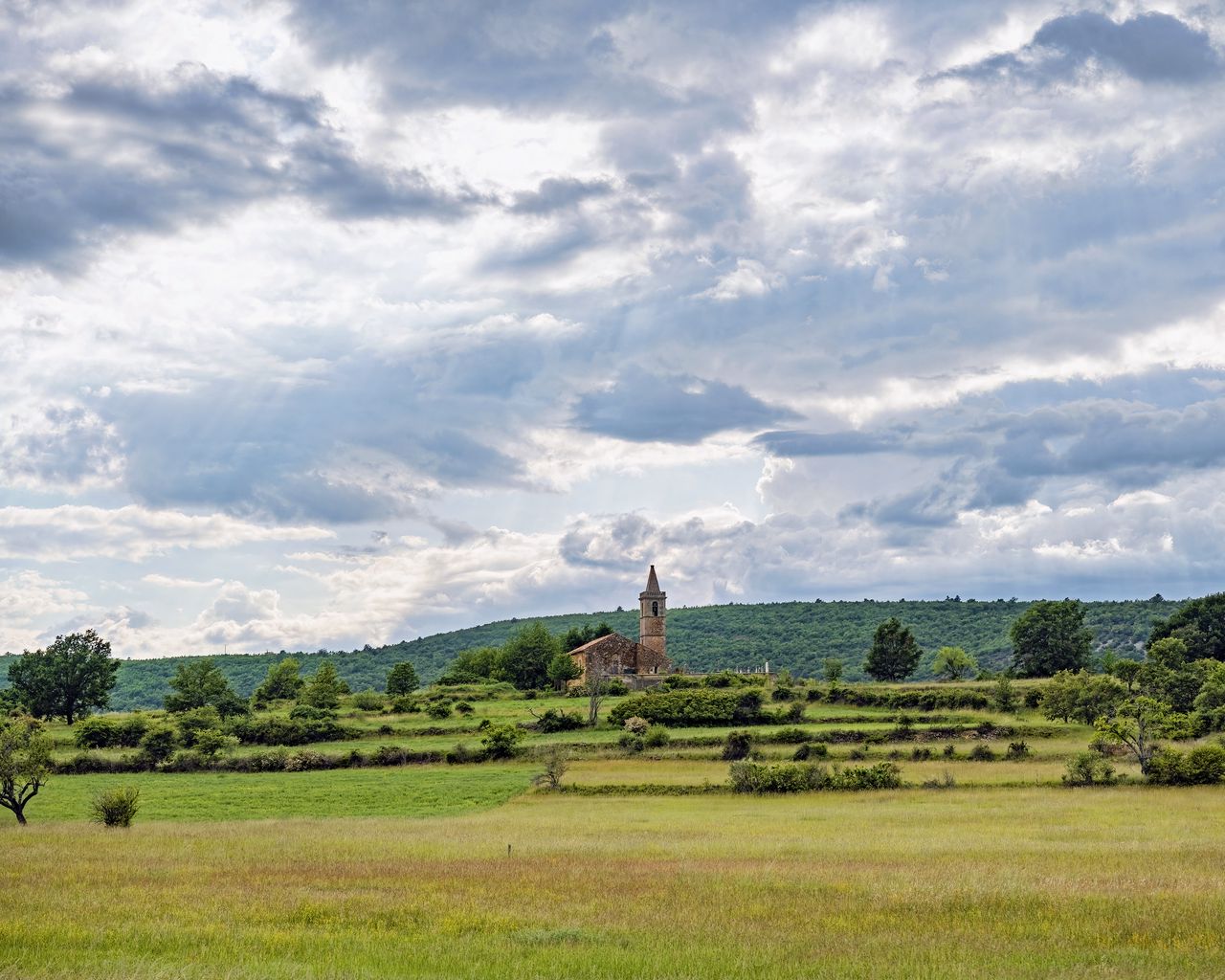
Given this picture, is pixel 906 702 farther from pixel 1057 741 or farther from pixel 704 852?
pixel 704 852

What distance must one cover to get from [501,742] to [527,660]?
64.2 m

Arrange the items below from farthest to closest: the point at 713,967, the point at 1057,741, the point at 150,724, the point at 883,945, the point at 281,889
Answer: the point at 150,724 → the point at 1057,741 → the point at 281,889 → the point at 883,945 → the point at 713,967

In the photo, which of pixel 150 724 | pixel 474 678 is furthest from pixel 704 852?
pixel 474 678

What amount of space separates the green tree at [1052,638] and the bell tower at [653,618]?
153 ft

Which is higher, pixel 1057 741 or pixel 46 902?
pixel 46 902

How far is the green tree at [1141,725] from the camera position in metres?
61.6

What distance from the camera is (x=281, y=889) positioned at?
25.4m

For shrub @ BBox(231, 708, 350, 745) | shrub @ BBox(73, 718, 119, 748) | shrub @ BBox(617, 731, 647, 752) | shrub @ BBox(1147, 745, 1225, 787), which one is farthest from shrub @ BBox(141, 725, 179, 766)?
shrub @ BBox(1147, 745, 1225, 787)

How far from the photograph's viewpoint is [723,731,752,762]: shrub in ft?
261

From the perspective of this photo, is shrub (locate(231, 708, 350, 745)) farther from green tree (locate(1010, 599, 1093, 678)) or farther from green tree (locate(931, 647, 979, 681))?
green tree (locate(931, 647, 979, 681))

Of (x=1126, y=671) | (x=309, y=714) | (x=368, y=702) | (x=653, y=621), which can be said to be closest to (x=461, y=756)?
(x=309, y=714)

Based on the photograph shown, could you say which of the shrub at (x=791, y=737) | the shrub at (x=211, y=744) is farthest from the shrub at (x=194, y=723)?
the shrub at (x=791, y=737)

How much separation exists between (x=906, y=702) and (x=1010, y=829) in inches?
2484

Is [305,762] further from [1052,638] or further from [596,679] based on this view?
[1052,638]
